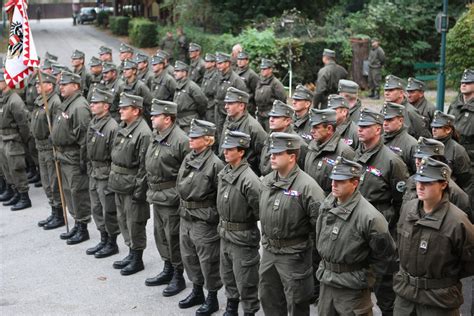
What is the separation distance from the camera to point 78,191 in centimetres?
1047

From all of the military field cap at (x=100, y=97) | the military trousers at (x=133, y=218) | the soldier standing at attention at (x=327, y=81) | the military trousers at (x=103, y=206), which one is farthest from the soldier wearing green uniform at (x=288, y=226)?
the soldier standing at attention at (x=327, y=81)

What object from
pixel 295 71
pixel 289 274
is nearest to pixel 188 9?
pixel 295 71

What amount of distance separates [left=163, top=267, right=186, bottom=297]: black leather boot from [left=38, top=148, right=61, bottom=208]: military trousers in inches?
127

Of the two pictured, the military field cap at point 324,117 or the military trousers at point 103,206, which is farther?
the military trousers at point 103,206

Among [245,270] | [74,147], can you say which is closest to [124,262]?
[74,147]

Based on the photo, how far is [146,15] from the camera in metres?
41.9

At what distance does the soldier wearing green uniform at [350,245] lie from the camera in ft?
19.7

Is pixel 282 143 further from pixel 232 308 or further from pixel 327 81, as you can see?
pixel 327 81

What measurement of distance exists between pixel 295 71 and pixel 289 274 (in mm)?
16208

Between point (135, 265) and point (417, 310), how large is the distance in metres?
4.48

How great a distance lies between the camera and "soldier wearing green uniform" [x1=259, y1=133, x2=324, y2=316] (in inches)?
260

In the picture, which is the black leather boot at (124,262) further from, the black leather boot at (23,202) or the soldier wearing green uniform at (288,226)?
the black leather boot at (23,202)

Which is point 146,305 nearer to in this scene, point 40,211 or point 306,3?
point 40,211

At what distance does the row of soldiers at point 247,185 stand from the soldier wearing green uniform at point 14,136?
4.18 feet
